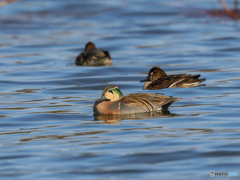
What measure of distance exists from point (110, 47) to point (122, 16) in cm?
950

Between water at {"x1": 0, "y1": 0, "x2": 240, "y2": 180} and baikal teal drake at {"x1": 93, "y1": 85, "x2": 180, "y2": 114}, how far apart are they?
0.16 m

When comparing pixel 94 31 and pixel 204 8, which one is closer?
pixel 94 31

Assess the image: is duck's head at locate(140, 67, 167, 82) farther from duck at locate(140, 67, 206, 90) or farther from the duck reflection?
the duck reflection

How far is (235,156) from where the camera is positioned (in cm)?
692

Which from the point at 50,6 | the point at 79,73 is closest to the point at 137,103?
the point at 79,73

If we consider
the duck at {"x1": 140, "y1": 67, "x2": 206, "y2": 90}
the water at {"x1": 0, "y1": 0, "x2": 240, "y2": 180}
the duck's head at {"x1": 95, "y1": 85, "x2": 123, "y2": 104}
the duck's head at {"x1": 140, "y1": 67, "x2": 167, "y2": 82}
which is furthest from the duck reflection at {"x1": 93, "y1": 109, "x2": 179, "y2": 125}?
the duck's head at {"x1": 140, "y1": 67, "x2": 167, "y2": 82}

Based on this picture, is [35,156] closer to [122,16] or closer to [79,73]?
[79,73]

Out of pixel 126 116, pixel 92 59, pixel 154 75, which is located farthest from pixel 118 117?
pixel 92 59

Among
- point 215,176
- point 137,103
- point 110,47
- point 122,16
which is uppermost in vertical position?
point 122,16

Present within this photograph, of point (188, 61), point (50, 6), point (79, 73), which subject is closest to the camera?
point (79, 73)

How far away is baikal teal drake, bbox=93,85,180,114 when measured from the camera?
973 cm

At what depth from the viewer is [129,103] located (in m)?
9.73

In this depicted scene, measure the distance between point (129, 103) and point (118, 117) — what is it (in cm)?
31

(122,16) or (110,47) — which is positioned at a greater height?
(122,16)
